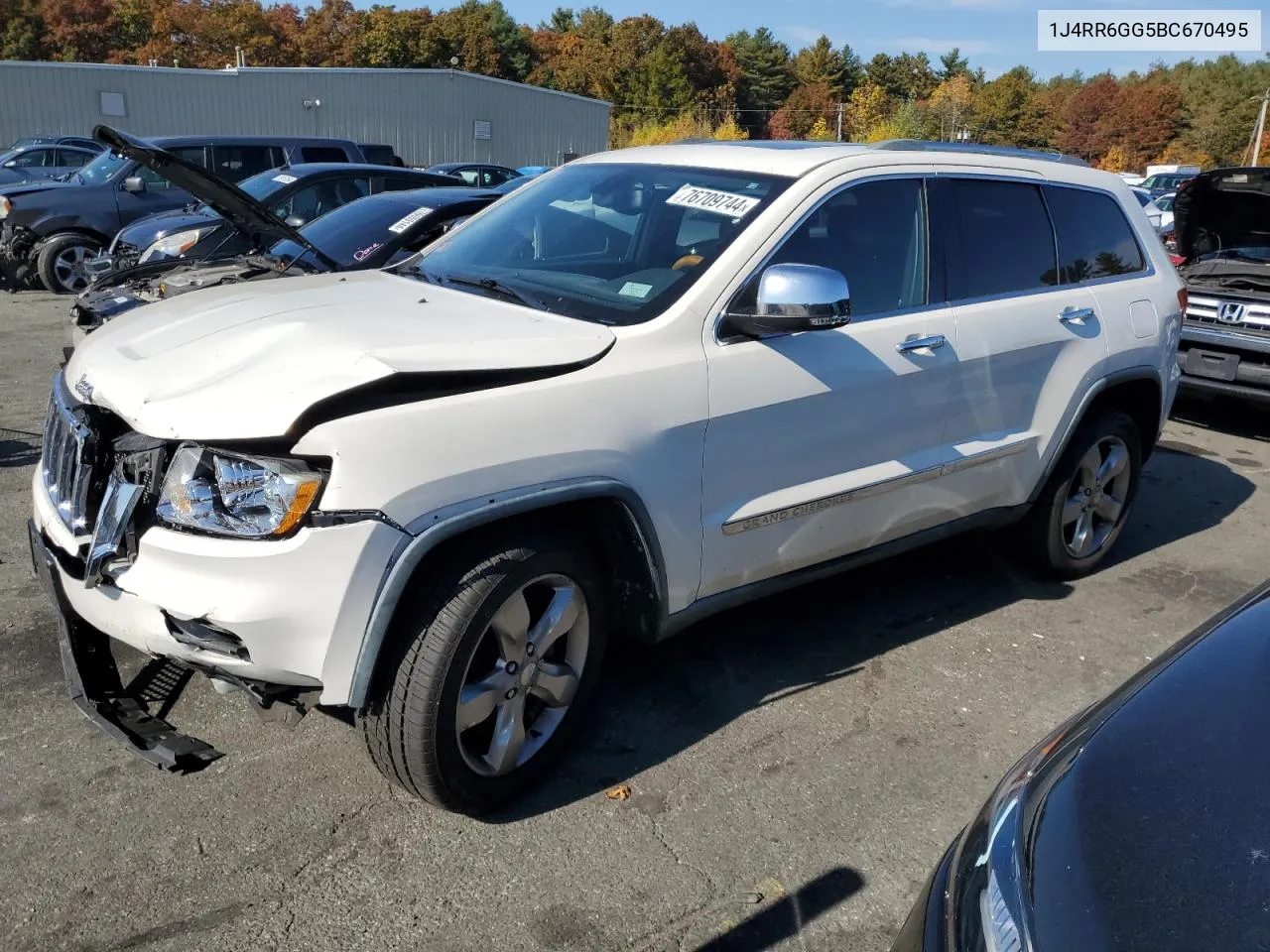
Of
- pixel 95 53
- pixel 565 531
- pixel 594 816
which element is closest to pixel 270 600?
pixel 565 531

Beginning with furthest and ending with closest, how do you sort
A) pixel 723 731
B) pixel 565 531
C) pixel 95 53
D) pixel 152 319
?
pixel 95 53 < pixel 723 731 < pixel 152 319 < pixel 565 531

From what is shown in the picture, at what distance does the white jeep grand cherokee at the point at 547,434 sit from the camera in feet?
8.30

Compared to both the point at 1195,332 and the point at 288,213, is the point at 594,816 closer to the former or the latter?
the point at 1195,332

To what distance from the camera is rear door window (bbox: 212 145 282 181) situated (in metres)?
11.6

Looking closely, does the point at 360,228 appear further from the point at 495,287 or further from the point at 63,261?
the point at 63,261

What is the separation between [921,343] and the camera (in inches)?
147

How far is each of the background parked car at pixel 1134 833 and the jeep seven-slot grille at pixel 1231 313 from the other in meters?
6.18

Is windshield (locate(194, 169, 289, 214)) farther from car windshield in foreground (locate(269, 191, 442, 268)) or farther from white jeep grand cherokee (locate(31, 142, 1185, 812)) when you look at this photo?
white jeep grand cherokee (locate(31, 142, 1185, 812))

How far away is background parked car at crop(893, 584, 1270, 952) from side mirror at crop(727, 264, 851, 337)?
4.58 ft

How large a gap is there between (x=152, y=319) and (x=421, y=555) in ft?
4.53

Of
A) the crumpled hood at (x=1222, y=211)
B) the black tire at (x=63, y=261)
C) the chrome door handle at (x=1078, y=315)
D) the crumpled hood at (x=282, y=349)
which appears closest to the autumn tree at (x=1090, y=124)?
the crumpled hood at (x=1222, y=211)

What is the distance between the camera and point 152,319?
3.26 m

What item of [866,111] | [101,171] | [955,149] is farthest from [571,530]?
[866,111]

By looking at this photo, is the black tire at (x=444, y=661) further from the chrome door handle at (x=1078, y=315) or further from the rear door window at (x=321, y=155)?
the rear door window at (x=321, y=155)
